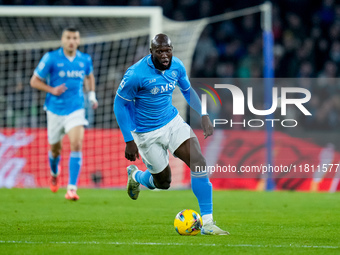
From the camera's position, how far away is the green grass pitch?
5980 mm

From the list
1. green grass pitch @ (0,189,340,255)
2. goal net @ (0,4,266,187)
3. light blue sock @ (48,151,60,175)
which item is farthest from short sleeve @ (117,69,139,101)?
goal net @ (0,4,266,187)

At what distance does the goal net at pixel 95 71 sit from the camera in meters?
14.8

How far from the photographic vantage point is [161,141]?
7.63 meters

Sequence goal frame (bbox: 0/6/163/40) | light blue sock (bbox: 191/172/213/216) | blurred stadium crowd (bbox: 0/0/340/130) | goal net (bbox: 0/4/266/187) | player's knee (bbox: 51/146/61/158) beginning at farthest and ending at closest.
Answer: blurred stadium crowd (bbox: 0/0/340/130) → goal net (bbox: 0/4/266/187) → goal frame (bbox: 0/6/163/40) → player's knee (bbox: 51/146/61/158) → light blue sock (bbox: 191/172/213/216)

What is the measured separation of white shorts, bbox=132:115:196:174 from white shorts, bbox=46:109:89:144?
338 cm

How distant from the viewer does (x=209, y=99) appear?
1474cm

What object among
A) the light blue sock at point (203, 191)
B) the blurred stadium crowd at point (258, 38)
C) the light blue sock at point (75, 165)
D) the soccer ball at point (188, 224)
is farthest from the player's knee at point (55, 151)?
the blurred stadium crowd at point (258, 38)

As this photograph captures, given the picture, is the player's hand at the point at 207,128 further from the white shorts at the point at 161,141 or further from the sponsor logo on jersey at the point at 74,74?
the sponsor logo on jersey at the point at 74,74

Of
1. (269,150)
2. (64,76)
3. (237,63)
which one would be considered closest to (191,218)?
(64,76)

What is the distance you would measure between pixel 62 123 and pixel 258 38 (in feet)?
37.8

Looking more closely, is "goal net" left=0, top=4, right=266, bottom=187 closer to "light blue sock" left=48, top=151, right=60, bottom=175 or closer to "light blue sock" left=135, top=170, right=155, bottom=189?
"light blue sock" left=48, top=151, right=60, bottom=175

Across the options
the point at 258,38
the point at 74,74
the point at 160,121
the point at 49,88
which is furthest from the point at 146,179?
the point at 258,38

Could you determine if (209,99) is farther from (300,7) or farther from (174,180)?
(300,7)

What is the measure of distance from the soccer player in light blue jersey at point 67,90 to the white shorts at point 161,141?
335 cm
